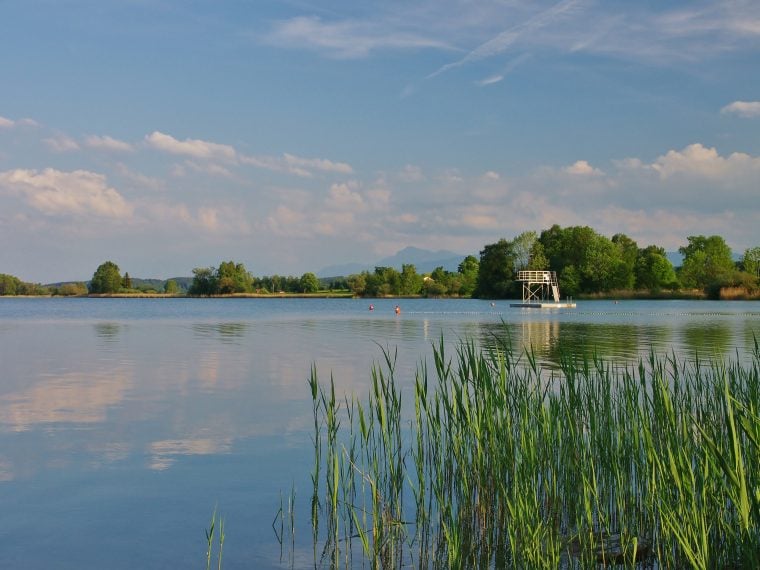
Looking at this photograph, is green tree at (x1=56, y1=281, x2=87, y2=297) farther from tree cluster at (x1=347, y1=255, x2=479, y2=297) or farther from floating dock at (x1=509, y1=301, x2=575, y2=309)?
floating dock at (x1=509, y1=301, x2=575, y2=309)

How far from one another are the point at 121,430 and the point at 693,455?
351 inches

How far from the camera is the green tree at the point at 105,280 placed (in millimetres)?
183500

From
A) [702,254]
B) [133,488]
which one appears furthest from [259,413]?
[702,254]

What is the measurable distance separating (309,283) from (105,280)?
49.9m

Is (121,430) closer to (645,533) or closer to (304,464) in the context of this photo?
(304,464)

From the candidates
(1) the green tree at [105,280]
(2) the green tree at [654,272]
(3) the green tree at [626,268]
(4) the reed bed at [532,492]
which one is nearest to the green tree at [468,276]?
(3) the green tree at [626,268]

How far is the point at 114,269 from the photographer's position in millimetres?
188625

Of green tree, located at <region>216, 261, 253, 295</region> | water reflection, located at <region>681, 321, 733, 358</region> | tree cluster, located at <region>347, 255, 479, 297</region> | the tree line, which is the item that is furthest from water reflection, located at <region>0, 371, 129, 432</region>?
green tree, located at <region>216, 261, 253, 295</region>

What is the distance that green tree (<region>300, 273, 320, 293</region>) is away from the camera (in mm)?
183375

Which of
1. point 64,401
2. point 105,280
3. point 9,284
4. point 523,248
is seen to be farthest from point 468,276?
point 64,401

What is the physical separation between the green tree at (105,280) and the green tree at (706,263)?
128m

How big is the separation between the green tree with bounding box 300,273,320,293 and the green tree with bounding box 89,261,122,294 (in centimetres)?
4481

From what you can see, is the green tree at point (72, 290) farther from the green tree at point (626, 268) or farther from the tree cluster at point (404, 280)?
the green tree at point (626, 268)

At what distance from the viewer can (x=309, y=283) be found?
184 m
